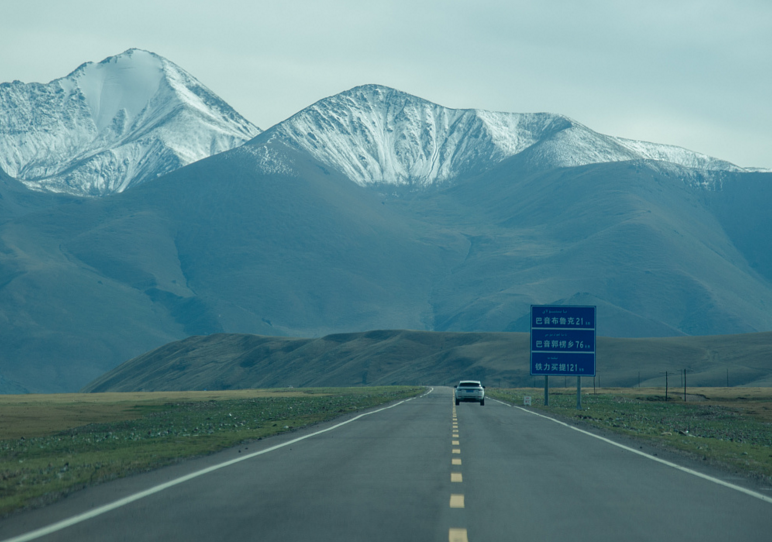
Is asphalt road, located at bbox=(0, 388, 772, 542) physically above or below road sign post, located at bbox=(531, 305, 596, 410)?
below

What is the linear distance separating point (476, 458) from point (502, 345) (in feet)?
472

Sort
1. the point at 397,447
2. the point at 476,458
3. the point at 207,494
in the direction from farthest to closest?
the point at 397,447, the point at 476,458, the point at 207,494

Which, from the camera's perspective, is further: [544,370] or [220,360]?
[220,360]

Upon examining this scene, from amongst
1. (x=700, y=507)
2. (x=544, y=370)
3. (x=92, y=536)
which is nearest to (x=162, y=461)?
(x=92, y=536)

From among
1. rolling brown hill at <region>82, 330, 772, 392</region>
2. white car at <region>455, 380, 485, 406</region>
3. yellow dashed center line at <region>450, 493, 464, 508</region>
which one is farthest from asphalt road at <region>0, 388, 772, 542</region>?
rolling brown hill at <region>82, 330, 772, 392</region>

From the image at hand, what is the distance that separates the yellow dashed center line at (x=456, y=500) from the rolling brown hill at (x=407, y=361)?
384 ft

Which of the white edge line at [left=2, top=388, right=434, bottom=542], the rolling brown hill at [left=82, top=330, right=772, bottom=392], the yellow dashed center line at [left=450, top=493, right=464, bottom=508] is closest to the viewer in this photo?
the white edge line at [left=2, top=388, right=434, bottom=542]

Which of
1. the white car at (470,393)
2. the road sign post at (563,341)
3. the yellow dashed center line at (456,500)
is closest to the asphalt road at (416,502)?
the yellow dashed center line at (456,500)

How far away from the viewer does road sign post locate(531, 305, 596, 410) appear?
49031mm

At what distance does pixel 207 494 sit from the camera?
39.4 feet

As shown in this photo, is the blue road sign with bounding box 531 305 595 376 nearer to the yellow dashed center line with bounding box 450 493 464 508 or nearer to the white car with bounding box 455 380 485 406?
the white car with bounding box 455 380 485 406

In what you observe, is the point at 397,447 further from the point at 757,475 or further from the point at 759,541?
the point at 759,541

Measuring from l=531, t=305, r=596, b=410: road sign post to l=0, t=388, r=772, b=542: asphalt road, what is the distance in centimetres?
3136

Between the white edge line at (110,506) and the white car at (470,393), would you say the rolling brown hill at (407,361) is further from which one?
the white edge line at (110,506)
